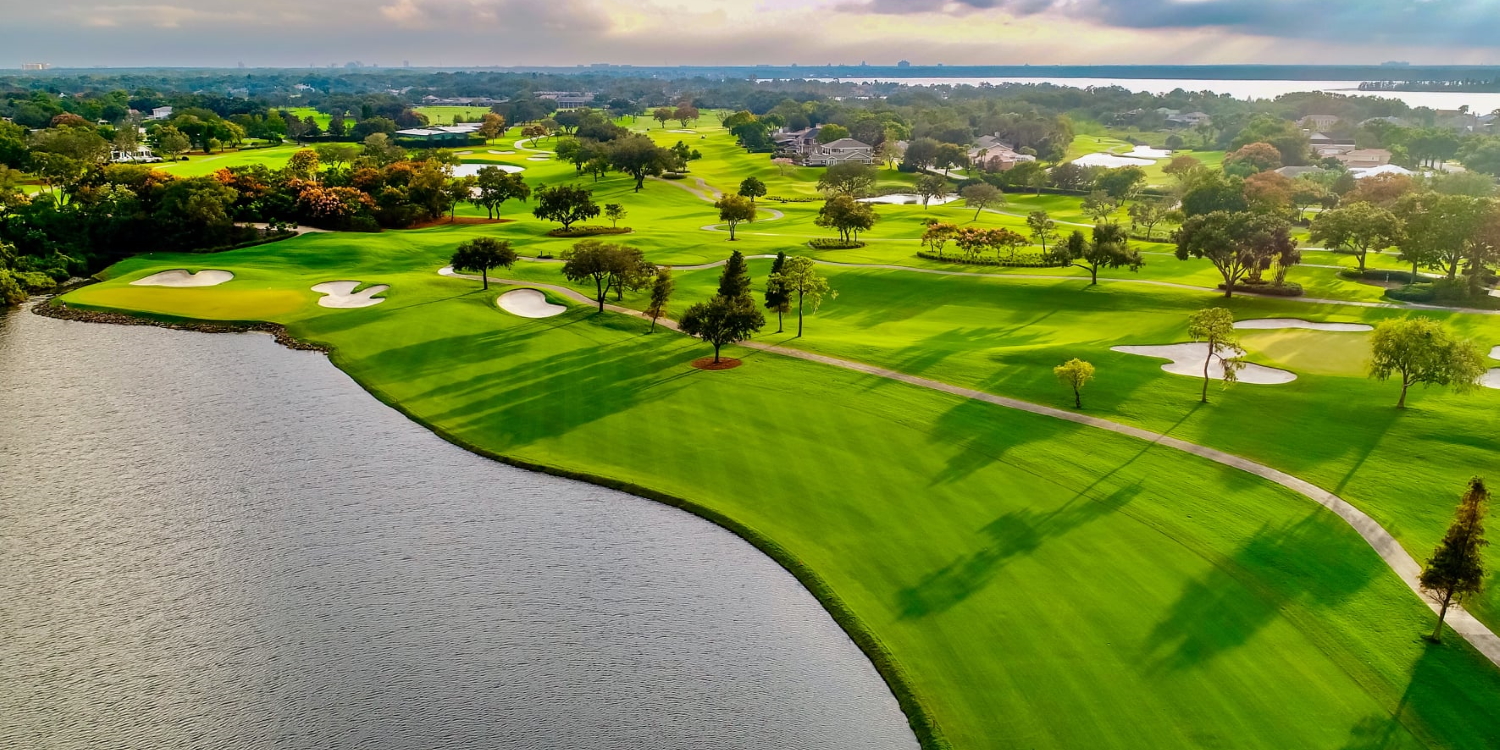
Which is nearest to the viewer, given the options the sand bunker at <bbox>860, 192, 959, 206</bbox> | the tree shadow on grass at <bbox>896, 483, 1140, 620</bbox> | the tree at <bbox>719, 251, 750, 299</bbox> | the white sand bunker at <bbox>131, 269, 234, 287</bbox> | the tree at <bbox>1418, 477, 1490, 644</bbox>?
the tree at <bbox>1418, 477, 1490, 644</bbox>

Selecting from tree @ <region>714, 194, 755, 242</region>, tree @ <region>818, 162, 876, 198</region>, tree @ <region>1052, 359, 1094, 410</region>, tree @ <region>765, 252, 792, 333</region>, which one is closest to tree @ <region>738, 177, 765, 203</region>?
tree @ <region>818, 162, 876, 198</region>

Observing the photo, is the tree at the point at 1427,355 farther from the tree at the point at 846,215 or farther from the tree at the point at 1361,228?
the tree at the point at 846,215

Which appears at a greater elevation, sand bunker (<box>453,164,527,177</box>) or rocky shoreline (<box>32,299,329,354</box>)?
sand bunker (<box>453,164,527,177</box>)

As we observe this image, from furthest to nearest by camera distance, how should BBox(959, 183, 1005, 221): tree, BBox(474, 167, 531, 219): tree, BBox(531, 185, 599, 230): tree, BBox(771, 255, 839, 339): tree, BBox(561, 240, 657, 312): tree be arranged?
1. BBox(959, 183, 1005, 221): tree
2. BBox(474, 167, 531, 219): tree
3. BBox(531, 185, 599, 230): tree
4. BBox(561, 240, 657, 312): tree
5. BBox(771, 255, 839, 339): tree

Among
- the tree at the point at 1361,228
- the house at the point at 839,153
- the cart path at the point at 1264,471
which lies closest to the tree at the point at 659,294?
the cart path at the point at 1264,471

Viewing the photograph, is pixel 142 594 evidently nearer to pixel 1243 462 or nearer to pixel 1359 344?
pixel 1243 462

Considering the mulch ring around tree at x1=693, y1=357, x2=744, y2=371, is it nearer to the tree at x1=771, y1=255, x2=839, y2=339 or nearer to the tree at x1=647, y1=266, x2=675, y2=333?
the tree at x1=647, y1=266, x2=675, y2=333

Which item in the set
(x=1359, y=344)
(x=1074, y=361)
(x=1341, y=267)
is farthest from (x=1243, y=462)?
(x=1341, y=267)

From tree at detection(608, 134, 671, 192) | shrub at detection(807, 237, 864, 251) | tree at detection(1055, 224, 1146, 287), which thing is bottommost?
shrub at detection(807, 237, 864, 251)
